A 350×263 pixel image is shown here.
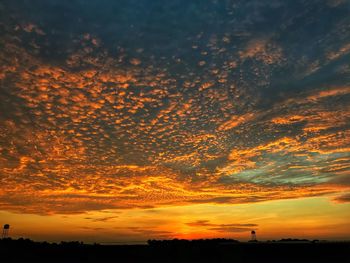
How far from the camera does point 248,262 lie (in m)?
47.3

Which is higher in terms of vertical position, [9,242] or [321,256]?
[9,242]

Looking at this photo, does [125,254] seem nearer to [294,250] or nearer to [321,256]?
[294,250]

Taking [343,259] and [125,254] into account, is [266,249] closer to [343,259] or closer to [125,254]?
[343,259]

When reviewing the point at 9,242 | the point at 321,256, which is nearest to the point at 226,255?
the point at 321,256

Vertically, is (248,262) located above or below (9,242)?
below

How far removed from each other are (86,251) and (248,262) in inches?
983

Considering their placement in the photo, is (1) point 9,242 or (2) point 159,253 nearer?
(2) point 159,253

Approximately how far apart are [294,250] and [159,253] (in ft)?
68.1

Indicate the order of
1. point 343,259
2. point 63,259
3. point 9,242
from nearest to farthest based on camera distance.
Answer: point 343,259, point 63,259, point 9,242

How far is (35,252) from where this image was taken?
53.5 metres

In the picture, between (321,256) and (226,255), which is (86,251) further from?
(321,256)

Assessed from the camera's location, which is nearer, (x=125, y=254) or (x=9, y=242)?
(x=125, y=254)

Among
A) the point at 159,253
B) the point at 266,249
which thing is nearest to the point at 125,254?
the point at 159,253

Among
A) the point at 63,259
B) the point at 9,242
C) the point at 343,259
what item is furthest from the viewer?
the point at 9,242
